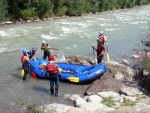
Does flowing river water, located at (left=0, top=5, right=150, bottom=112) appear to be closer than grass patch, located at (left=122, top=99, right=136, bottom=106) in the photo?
No

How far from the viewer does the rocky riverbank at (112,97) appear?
6855 millimetres

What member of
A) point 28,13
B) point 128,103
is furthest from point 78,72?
point 28,13

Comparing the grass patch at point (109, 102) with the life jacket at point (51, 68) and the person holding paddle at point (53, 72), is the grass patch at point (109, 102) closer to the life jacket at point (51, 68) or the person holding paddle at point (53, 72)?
the person holding paddle at point (53, 72)

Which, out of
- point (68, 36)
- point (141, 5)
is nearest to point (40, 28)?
point (68, 36)

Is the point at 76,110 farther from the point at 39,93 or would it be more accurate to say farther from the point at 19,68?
the point at 19,68

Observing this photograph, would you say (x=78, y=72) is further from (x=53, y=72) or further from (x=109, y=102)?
(x=109, y=102)

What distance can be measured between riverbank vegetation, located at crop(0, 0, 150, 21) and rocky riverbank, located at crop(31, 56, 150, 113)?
14.5 m

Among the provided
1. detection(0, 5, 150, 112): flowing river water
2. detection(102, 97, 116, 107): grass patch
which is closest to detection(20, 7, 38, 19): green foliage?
detection(0, 5, 150, 112): flowing river water

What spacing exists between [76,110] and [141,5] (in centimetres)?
4749

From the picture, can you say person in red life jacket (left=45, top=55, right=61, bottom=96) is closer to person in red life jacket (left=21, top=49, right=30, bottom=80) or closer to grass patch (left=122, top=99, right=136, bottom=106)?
person in red life jacket (left=21, top=49, right=30, bottom=80)

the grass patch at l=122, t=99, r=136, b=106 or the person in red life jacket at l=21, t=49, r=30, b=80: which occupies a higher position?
the person in red life jacket at l=21, t=49, r=30, b=80

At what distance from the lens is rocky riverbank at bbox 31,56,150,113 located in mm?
6855

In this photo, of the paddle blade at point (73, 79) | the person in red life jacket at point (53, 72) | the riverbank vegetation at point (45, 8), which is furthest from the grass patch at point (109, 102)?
the riverbank vegetation at point (45, 8)

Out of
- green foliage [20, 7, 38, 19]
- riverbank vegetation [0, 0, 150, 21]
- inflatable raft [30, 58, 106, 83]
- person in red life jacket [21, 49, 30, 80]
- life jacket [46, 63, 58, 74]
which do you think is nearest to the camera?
life jacket [46, 63, 58, 74]
